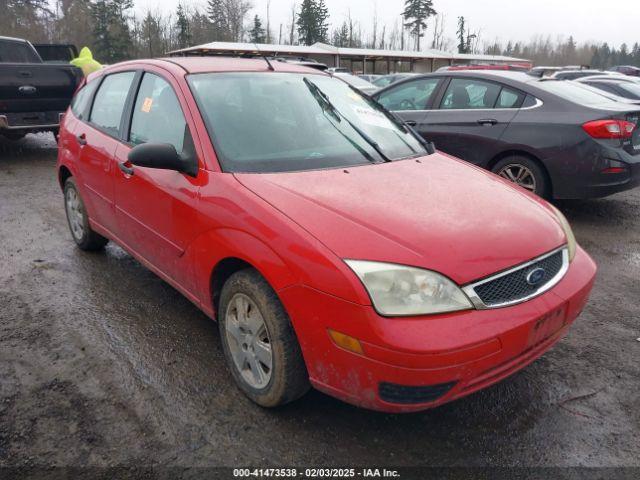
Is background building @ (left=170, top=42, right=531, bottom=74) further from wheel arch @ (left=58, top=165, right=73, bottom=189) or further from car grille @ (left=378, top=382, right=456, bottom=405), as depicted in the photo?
car grille @ (left=378, top=382, right=456, bottom=405)

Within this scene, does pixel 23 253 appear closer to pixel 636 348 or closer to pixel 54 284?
pixel 54 284

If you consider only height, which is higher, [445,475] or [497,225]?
[497,225]

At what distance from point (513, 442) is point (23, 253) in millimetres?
4282

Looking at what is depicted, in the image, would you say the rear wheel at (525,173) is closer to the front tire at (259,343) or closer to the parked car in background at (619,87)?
the front tire at (259,343)

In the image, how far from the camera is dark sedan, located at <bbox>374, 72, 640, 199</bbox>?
5148mm

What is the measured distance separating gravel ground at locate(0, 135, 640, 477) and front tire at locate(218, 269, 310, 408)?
5.5 inches

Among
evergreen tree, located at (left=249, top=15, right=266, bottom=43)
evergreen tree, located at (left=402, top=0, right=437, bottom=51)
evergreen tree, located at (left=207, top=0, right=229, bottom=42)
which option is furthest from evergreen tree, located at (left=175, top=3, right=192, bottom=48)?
evergreen tree, located at (left=402, top=0, right=437, bottom=51)

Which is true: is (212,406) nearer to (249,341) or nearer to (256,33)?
(249,341)

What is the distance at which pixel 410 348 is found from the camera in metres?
1.88

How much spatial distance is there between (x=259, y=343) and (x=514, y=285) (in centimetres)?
119

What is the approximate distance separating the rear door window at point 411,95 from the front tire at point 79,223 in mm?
4059

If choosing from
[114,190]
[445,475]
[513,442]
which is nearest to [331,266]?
[445,475]

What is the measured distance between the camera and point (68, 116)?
14.9 feet

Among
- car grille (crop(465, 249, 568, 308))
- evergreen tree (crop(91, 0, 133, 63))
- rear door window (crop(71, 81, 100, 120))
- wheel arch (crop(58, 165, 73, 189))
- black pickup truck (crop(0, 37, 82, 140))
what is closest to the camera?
car grille (crop(465, 249, 568, 308))
